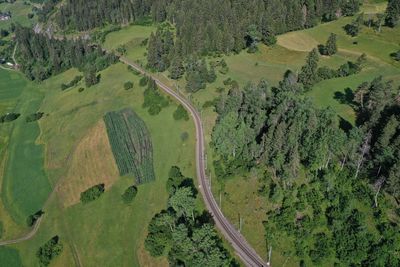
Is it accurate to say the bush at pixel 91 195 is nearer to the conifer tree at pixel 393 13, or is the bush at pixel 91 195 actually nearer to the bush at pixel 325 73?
the bush at pixel 325 73

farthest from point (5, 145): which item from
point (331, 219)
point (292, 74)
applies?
point (331, 219)

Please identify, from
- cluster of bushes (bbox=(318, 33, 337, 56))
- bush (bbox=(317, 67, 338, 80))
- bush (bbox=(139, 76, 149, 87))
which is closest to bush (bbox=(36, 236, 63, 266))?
bush (bbox=(139, 76, 149, 87))

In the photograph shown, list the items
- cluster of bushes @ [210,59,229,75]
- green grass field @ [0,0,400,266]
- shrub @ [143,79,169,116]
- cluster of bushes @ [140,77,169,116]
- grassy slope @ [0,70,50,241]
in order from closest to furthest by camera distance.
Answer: green grass field @ [0,0,400,266] < grassy slope @ [0,70,50,241] < shrub @ [143,79,169,116] < cluster of bushes @ [140,77,169,116] < cluster of bushes @ [210,59,229,75]

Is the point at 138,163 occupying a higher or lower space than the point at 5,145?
higher

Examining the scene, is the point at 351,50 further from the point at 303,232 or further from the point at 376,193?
the point at 303,232

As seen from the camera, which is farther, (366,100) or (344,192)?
(366,100)

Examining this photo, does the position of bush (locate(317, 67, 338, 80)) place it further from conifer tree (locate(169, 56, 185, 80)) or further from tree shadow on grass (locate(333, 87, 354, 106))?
conifer tree (locate(169, 56, 185, 80))
